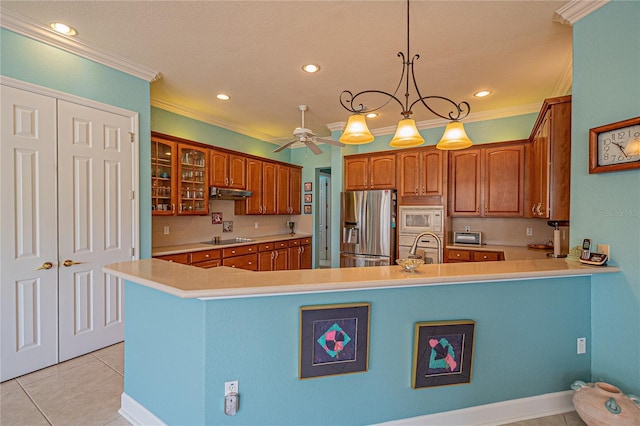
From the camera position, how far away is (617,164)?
6.15 feet

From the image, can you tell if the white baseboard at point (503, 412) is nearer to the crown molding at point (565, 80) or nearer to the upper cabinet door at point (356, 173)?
the crown molding at point (565, 80)

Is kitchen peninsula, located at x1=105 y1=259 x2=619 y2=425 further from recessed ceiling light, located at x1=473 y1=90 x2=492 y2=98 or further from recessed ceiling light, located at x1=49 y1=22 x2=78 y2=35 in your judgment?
recessed ceiling light, located at x1=473 y1=90 x2=492 y2=98

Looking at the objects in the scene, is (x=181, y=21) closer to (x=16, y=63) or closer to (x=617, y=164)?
(x=16, y=63)

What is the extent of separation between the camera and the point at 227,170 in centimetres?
479

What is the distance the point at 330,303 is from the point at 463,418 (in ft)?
3.75

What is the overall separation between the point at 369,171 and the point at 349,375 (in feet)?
12.6

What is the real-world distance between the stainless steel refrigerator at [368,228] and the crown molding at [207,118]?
207 cm

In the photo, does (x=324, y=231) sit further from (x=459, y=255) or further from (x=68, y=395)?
(x=68, y=395)

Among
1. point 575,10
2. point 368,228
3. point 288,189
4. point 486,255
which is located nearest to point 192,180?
point 288,189

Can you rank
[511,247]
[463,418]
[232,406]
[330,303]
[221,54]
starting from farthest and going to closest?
1. [511,247]
2. [221,54]
3. [463,418]
4. [330,303]
5. [232,406]

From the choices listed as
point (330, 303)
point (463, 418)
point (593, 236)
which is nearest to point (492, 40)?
point (593, 236)

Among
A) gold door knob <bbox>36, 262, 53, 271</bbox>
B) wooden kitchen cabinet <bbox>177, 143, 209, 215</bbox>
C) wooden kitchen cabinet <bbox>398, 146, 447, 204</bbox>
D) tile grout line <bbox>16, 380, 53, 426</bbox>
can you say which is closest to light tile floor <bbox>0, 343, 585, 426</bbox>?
tile grout line <bbox>16, 380, 53, 426</bbox>

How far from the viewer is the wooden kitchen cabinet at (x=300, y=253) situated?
5.86 metres

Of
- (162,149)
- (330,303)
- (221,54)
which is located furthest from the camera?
(162,149)
